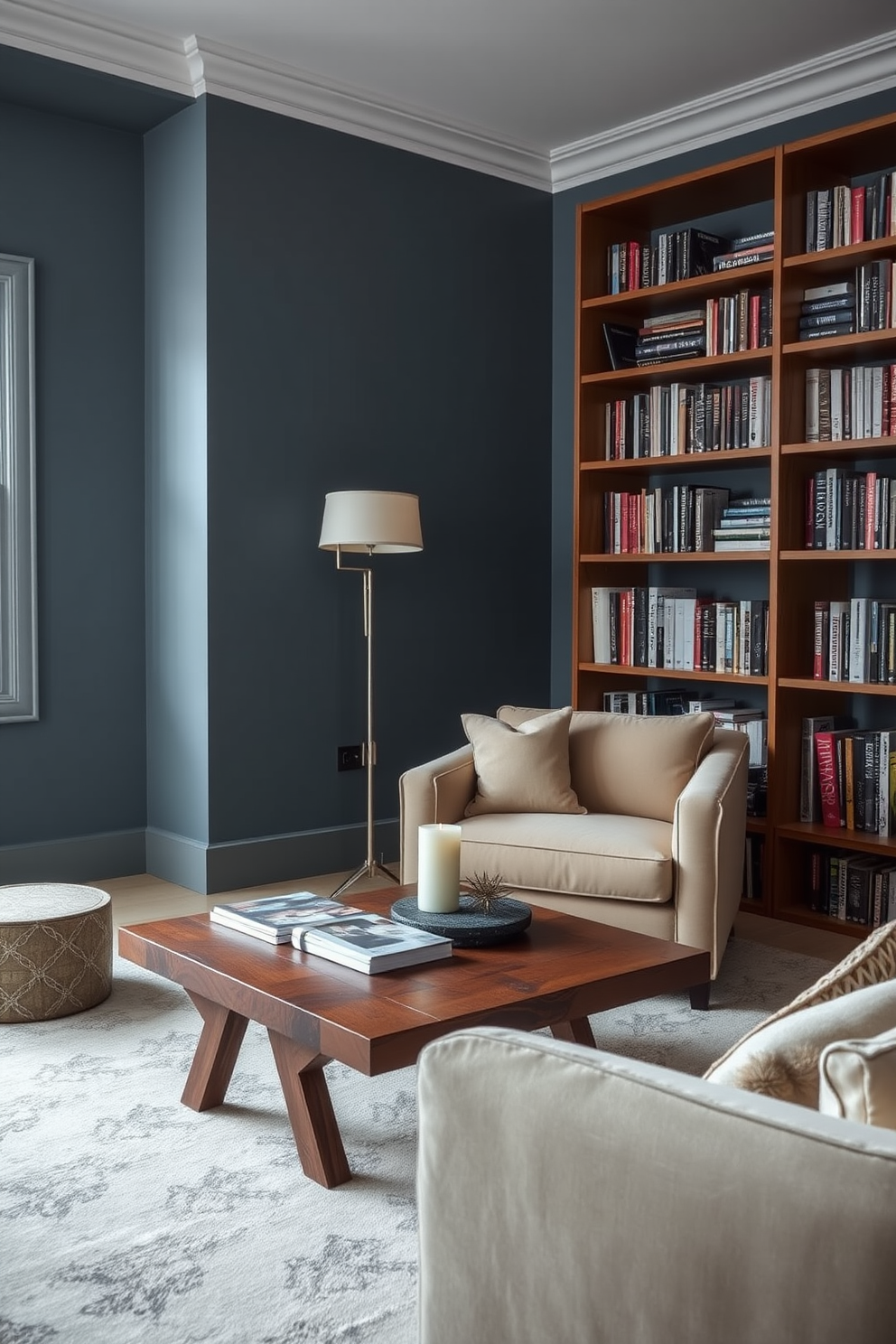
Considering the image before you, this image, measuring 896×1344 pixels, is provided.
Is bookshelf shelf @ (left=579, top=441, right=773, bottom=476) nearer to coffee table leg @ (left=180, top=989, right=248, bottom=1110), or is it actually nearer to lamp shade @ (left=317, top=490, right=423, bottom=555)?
lamp shade @ (left=317, top=490, right=423, bottom=555)

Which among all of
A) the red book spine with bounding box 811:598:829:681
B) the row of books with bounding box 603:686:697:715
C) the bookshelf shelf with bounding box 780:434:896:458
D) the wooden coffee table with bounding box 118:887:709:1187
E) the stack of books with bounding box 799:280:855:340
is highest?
the stack of books with bounding box 799:280:855:340

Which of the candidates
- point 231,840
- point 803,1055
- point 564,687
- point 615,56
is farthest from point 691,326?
point 803,1055

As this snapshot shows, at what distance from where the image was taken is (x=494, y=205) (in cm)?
516

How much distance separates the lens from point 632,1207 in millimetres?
1019

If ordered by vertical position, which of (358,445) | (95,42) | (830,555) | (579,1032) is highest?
(95,42)

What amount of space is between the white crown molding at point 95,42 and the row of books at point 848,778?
125 inches

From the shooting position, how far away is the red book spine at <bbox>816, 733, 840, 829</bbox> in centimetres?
412

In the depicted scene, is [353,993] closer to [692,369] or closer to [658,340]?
[692,369]

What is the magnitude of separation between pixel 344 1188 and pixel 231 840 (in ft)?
7.78

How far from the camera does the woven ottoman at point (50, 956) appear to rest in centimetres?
301

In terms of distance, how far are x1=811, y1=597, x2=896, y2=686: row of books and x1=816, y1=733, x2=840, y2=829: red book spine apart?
215mm

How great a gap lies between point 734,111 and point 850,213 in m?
0.90

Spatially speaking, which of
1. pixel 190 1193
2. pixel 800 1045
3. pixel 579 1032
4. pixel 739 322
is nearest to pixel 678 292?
pixel 739 322

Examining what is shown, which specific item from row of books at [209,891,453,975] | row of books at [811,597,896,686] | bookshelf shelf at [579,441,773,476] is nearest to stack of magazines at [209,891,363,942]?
row of books at [209,891,453,975]
